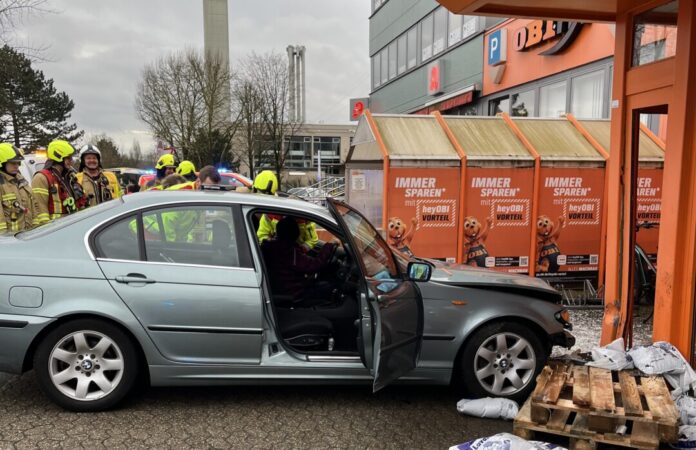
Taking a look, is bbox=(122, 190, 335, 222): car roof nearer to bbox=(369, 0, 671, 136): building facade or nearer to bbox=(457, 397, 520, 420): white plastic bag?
bbox=(457, 397, 520, 420): white plastic bag

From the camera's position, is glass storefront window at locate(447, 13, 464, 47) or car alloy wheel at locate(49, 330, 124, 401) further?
glass storefront window at locate(447, 13, 464, 47)

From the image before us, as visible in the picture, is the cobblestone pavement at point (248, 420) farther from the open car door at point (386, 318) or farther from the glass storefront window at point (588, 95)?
the glass storefront window at point (588, 95)

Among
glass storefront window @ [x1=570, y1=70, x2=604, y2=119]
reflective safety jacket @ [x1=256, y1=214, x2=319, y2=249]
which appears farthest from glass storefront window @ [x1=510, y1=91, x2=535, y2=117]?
reflective safety jacket @ [x1=256, y1=214, x2=319, y2=249]

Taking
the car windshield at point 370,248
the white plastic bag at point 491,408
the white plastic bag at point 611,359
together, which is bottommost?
the white plastic bag at point 491,408

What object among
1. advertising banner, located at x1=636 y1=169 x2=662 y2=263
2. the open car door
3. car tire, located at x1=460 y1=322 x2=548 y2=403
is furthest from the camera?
advertising banner, located at x1=636 y1=169 x2=662 y2=263

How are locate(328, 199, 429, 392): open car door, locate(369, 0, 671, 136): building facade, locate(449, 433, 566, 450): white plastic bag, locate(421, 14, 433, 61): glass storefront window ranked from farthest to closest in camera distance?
locate(421, 14, 433, 61): glass storefront window
locate(369, 0, 671, 136): building facade
locate(328, 199, 429, 392): open car door
locate(449, 433, 566, 450): white plastic bag

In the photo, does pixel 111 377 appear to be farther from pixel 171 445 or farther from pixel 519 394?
pixel 519 394

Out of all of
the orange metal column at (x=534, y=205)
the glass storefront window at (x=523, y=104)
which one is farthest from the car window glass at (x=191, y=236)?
the glass storefront window at (x=523, y=104)

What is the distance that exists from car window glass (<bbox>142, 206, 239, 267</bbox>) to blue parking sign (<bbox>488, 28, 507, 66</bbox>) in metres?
13.4

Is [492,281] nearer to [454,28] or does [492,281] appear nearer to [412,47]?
[454,28]

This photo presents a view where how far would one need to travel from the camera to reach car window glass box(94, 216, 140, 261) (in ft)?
11.9

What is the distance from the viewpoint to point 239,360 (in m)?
3.62

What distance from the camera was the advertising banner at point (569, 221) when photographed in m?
7.61

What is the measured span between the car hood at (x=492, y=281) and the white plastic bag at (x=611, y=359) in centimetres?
51
